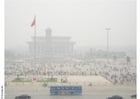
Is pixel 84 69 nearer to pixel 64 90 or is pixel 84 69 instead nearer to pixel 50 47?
pixel 64 90

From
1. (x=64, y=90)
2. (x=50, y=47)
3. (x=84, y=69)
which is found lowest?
(x=64, y=90)

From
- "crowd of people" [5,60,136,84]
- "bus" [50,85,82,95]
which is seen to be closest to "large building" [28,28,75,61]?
"crowd of people" [5,60,136,84]

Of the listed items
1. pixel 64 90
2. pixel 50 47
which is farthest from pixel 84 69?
pixel 50 47

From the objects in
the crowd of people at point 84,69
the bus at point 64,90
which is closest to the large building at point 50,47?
the crowd of people at point 84,69

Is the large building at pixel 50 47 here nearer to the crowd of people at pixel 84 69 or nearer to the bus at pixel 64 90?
the crowd of people at pixel 84 69

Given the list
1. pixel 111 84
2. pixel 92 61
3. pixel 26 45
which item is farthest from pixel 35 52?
pixel 111 84

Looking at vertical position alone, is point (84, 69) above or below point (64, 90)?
above
